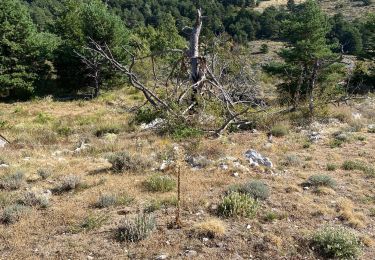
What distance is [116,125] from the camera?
1409 cm

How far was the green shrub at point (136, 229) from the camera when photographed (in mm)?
5387

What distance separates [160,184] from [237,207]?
5.60 ft

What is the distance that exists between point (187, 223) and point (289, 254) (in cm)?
156

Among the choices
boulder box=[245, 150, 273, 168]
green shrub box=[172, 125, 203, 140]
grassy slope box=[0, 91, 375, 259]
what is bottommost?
grassy slope box=[0, 91, 375, 259]

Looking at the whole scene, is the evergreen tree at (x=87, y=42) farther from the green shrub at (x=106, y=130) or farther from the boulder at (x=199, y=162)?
the boulder at (x=199, y=162)

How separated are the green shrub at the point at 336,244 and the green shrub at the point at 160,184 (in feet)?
9.27

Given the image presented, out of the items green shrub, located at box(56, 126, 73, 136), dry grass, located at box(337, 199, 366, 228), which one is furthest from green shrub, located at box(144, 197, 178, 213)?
green shrub, located at box(56, 126, 73, 136)

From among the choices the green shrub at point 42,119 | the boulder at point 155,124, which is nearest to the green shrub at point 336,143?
the boulder at point 155,124

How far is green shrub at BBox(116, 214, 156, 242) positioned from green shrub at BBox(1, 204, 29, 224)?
1728 mm

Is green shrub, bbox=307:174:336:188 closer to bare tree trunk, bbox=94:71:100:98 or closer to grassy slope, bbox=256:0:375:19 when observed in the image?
bare tree trunk, bbox=94:71:100:98

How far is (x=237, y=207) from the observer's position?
20.1 feet

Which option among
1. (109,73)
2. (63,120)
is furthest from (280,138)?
(109,73)

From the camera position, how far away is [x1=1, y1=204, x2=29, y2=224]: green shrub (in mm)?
6031

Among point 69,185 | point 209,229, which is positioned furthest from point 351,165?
point 69,185
